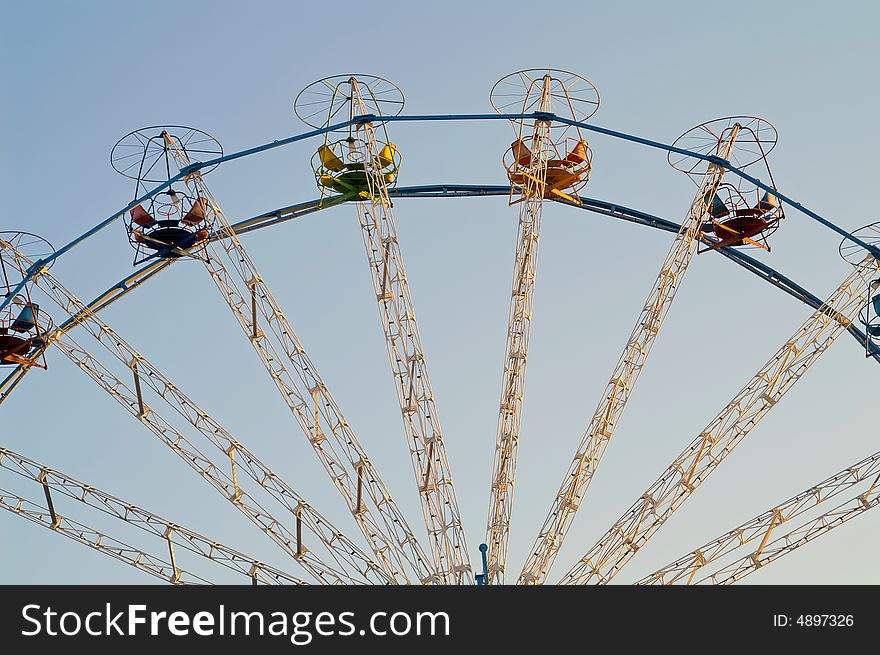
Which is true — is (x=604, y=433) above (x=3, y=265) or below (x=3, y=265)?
A: below

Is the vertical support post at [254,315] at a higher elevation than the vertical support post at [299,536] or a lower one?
higher

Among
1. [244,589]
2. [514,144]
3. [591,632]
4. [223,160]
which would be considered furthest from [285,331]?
[591,632]

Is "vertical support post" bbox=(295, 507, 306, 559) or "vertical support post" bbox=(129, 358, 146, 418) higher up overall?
"vertical support post" bbox=(129, 358, 146, 418)

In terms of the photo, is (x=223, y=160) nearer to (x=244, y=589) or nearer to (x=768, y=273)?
(x=244, y=589)

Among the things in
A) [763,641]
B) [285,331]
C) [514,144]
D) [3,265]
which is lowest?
[763,641]

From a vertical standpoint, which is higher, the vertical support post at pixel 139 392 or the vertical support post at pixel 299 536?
the vertical support post at pixel 139 392

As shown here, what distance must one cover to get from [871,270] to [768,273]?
4.70 m

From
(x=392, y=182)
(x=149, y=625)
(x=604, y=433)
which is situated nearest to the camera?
(x=149, y=625)

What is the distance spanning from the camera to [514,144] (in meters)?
46.2

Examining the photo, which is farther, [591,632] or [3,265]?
[3,265]

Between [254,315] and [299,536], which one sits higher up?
[254,315]

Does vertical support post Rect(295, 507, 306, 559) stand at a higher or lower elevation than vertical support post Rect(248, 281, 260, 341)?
lower

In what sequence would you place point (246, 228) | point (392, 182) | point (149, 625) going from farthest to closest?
point (246, 228), point (392, 182), point (149, 625)

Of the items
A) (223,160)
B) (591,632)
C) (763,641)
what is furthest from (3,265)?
(763,641)
